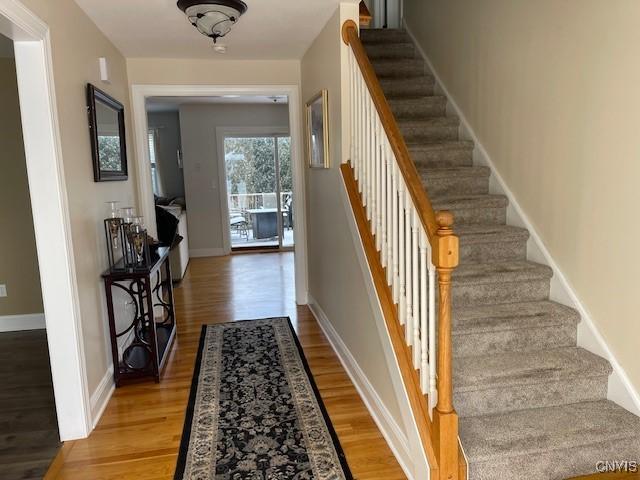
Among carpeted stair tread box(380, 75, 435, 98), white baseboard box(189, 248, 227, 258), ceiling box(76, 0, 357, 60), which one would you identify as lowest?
white baseboard box(189, 248, 227, 258)

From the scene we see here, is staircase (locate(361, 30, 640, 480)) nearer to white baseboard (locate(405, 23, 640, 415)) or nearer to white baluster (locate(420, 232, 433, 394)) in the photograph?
white baseboard (locate(405, 23, 640, 415))

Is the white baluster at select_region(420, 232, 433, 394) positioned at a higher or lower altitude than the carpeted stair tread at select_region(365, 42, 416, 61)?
lower

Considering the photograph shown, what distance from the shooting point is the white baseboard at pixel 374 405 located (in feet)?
6.72

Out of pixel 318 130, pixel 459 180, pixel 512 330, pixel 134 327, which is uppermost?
pixel 318 130

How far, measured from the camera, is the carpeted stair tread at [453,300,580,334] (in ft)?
7.56

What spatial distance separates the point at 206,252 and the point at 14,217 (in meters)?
3.78

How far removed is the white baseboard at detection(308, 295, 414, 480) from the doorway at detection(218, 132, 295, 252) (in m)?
4.35

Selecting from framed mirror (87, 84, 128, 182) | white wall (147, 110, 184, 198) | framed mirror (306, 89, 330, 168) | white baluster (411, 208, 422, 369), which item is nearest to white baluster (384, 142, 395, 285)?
white baluster (411, 208, 422, 369)

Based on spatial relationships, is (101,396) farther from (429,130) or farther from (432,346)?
(429,130)

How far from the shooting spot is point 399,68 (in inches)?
160

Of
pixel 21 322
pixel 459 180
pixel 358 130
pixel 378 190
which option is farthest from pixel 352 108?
pixel 21 322

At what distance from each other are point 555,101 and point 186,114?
239 inches

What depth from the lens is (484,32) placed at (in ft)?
10.3

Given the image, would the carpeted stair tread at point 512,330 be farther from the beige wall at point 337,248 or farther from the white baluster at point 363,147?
the white baluster at point 363,147
